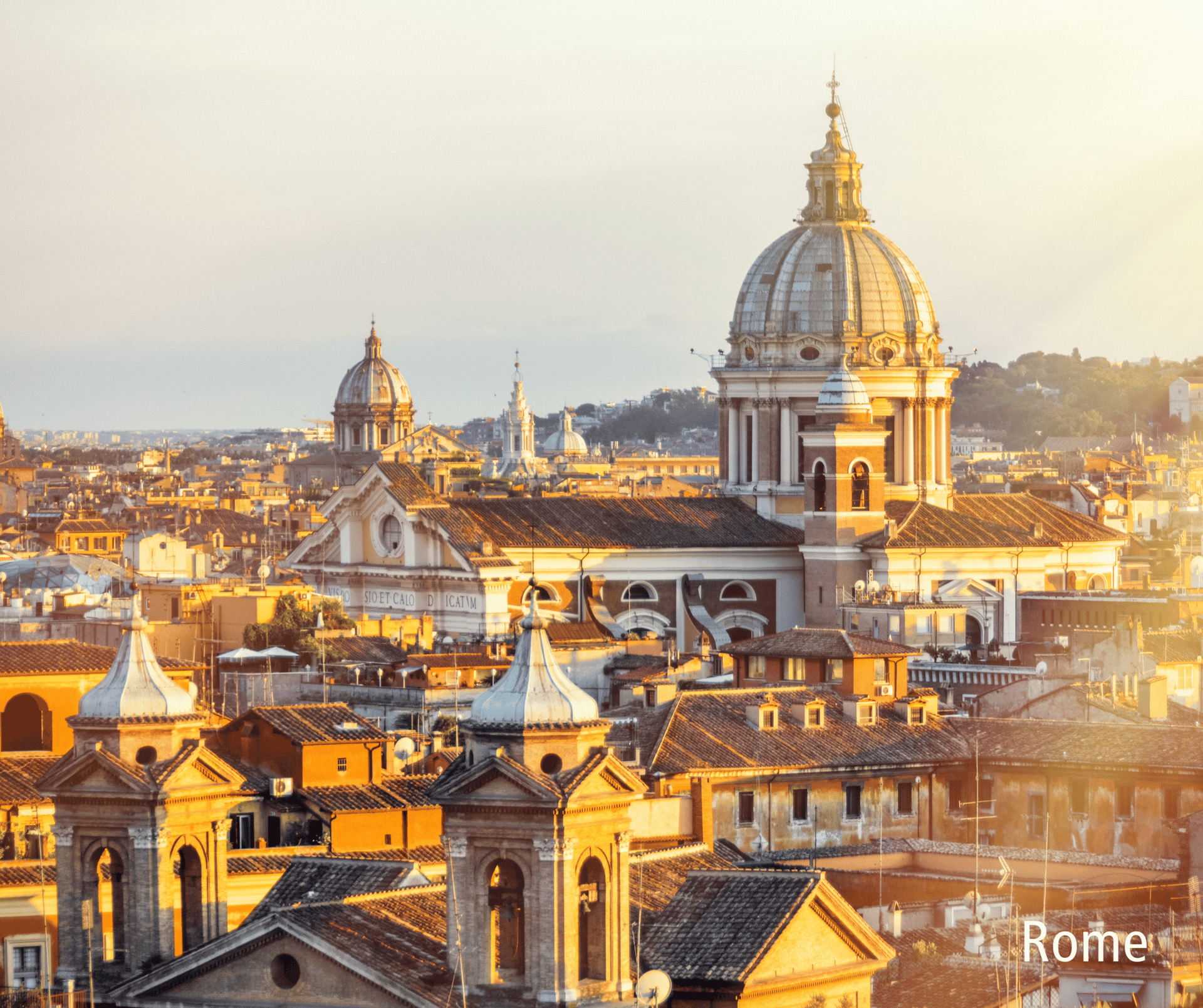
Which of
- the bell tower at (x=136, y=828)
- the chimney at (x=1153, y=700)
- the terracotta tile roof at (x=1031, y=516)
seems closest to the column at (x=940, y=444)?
the terracotta tile roof at (x=1031, y=516)

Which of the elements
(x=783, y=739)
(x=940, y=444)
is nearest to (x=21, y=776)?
(x=783, y=739)

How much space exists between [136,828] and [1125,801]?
1620 cm

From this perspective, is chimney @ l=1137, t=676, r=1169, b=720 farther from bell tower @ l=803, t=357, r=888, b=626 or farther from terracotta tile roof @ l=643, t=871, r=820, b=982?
terracotta tile roof @ l=643, t=871, r=820, b=982

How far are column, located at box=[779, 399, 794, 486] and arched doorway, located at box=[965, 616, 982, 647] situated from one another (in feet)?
17.1

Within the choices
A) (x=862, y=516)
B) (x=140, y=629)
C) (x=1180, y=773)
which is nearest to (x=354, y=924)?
(x=140, y=629)

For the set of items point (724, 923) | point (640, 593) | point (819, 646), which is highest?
point (640, 593)

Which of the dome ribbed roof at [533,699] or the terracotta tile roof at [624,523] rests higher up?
the terracotta tile roof at [624,523]

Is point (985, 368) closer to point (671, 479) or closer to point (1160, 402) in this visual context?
point (1160, 402)

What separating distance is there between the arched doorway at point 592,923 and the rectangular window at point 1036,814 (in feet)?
53.3

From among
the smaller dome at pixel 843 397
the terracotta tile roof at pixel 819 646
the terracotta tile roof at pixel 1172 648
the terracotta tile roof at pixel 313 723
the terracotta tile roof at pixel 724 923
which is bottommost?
the terracotta tile roof at pixel 724 923

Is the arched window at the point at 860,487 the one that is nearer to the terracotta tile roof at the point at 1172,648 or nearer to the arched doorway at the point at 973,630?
the arched doorway at the point at 973,630

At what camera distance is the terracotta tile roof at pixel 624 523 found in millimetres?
57938

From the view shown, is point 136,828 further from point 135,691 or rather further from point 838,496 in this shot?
point 838,496

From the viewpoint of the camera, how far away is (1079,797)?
124 feet
